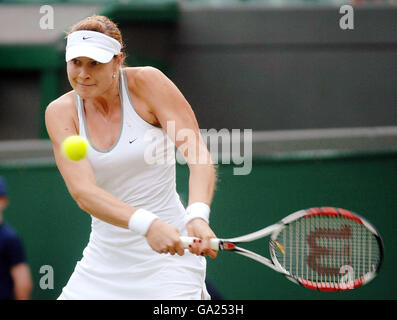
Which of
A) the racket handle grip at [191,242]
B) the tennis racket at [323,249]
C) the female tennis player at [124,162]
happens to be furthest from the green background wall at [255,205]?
the racket handle grip at [191,242]

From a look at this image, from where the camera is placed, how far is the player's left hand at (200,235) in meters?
2.61

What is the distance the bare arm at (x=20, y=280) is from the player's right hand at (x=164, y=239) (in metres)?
1.87

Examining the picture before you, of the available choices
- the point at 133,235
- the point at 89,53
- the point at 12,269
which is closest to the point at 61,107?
the point at 89,53

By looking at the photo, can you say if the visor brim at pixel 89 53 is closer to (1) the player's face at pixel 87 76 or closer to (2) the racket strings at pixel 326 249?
(1) the player's face at pixel 87 76

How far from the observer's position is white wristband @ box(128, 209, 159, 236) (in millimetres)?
2635

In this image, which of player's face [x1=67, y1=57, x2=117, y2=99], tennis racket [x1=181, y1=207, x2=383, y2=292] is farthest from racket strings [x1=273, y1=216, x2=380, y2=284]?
player's face [x1=67, y1=57, x2=117, y2=99]

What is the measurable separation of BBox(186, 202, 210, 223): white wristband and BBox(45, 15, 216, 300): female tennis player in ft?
0.11

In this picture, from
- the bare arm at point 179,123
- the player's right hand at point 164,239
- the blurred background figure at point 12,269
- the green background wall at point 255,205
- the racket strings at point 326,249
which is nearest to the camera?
the player's right hand at point 164,239

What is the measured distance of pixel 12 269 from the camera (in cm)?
426

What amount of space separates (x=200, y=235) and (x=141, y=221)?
218 millimetres

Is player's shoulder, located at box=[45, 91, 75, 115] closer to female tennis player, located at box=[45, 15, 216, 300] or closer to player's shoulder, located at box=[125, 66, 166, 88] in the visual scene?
female tennis player, located at box=[45, 15, 216, 300]

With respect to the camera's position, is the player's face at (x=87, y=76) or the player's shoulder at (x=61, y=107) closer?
the player's face at (x=87, y=76)

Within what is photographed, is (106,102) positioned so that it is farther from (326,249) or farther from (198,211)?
(326,249)
